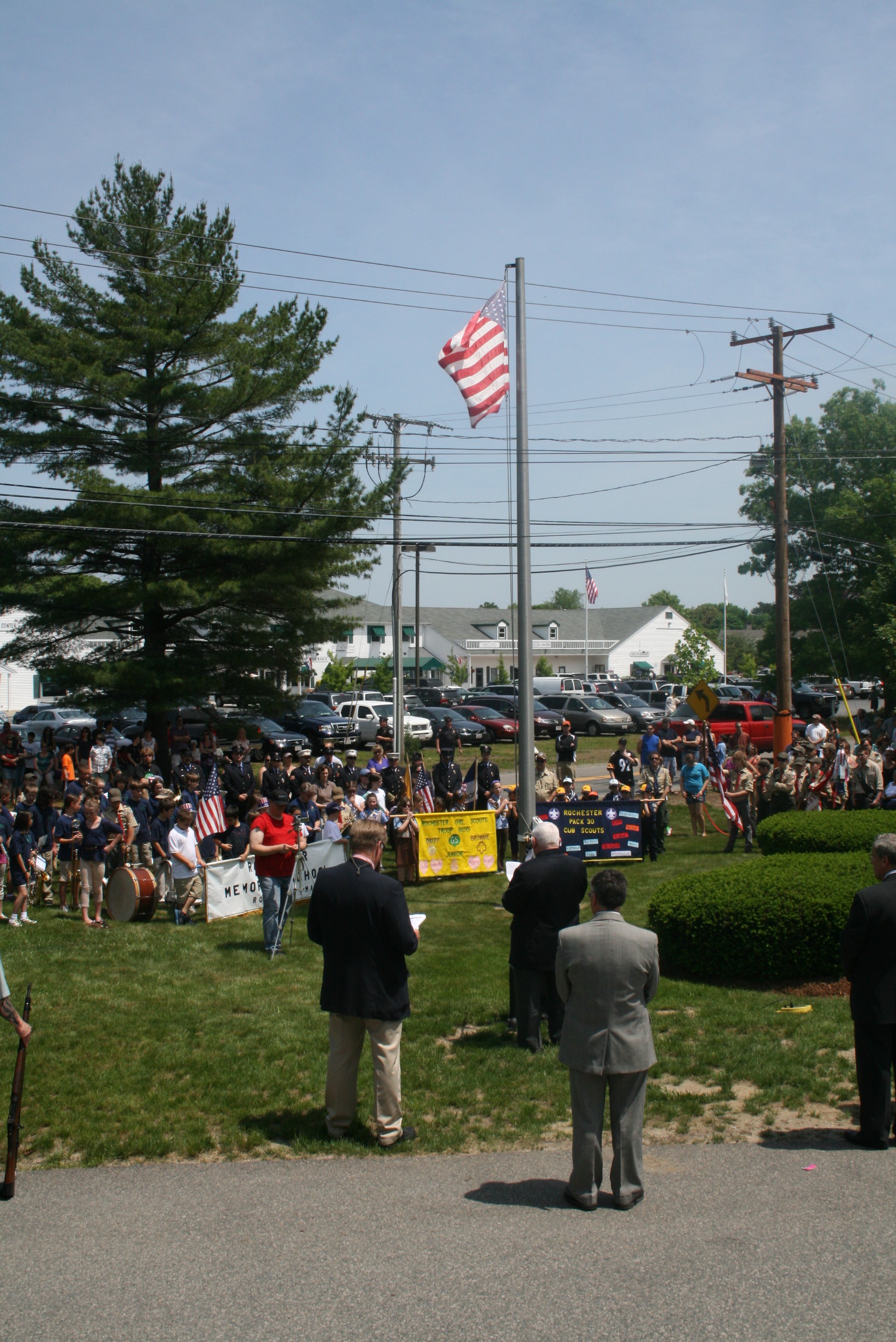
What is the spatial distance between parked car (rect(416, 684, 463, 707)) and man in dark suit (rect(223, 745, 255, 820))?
26304 mm

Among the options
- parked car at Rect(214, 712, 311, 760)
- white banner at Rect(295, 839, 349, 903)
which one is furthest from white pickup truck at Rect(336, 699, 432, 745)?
white banner at Rect(295, 839, 349, 903)

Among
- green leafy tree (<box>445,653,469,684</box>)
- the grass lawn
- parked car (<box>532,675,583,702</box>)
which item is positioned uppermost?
green leafy tree (<box>445,653,469,684</box>)

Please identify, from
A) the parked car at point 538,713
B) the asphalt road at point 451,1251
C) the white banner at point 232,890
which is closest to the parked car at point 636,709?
the parked car at point 538,713

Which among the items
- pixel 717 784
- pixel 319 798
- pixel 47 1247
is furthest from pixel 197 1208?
pixel 717 784

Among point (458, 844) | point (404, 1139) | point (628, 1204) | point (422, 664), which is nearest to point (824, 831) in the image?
point (458, 844)

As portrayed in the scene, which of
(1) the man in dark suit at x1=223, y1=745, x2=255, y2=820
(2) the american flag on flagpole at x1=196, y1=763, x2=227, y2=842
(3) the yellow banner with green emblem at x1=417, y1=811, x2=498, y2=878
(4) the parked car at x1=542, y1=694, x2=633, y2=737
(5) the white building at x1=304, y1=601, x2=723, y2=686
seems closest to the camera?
(2) the american flag on flagpole at x1=196, y1=763, x2=227, y2=842

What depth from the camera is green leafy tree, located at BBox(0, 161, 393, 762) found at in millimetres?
23297

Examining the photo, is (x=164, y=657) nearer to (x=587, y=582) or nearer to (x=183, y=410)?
(x=183, y=410)

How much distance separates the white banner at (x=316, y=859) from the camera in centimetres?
1376

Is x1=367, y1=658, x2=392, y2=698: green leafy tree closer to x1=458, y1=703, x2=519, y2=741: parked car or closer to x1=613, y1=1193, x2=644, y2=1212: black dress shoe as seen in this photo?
x1=458, y1=703, x2=519, y2=741: parked car

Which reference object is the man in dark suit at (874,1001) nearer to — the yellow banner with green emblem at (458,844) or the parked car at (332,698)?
the yellow banner with green emblem at (458,844)

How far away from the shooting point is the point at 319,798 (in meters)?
16.0

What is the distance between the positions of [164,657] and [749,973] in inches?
716

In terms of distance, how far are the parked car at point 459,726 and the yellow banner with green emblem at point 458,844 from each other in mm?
21107
